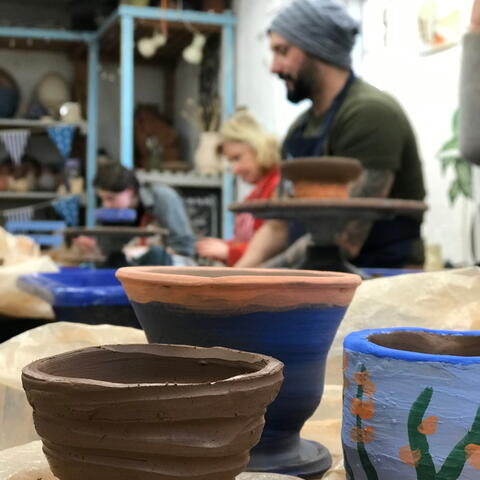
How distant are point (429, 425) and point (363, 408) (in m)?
0.05

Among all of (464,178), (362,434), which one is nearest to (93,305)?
(362,434)

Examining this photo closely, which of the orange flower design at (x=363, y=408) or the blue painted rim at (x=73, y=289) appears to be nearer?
the orange flower design at (x=363, y=408)

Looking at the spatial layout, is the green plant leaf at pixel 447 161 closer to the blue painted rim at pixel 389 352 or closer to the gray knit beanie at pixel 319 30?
the gray knit beanie at pixel 319 30

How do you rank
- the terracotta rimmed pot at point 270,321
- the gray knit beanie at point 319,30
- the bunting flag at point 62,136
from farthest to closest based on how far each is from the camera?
1. the bunting flag at point 62,136
2. the gray knit beanie at point 319,30
3. the terracotta rimmed pot at point 270,321

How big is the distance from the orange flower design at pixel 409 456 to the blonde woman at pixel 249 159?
2446 mm

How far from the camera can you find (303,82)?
2283 mm

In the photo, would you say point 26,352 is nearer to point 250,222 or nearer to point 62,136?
point 250,222

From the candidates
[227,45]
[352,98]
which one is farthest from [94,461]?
[227,45]

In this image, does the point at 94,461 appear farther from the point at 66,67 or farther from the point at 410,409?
the point at 66,67

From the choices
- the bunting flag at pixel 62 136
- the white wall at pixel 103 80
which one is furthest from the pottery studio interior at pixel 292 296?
the white wall at pixel 103 80

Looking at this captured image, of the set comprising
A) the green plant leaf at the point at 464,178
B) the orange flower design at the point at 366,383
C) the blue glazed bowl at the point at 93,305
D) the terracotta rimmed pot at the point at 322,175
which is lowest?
the blue glazed bowl at the point at 93,305

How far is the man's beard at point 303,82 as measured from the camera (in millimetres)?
2258

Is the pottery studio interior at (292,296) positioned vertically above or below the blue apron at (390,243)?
above

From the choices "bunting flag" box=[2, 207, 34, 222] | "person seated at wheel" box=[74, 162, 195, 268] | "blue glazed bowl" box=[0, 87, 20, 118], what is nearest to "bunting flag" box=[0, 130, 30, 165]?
"blue glazed bowl" box=[0, 87, 20, 118]
